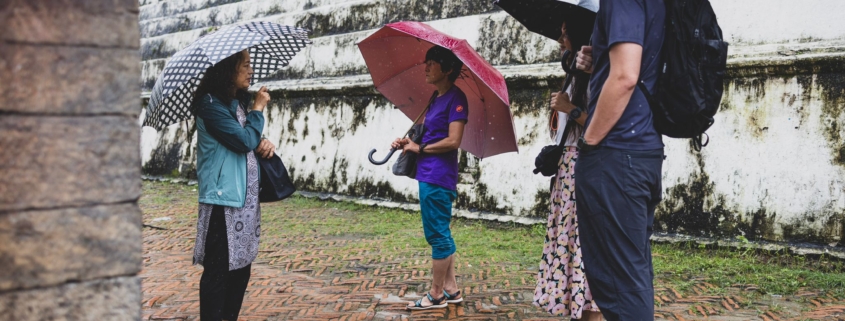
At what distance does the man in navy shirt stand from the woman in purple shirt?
1751 millimetres

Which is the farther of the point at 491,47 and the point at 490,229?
the point at 491,47

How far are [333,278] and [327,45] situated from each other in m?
5.57

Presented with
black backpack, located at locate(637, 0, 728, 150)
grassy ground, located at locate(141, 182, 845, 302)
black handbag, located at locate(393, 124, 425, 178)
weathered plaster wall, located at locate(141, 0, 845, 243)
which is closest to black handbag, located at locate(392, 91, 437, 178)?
black handbag, located at locate(393, 124, 425, 178)

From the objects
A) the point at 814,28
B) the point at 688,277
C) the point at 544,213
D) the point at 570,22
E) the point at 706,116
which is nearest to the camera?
the point at 706,116

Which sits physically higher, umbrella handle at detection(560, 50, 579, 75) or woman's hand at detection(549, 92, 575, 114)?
umbrella handle at detection(560, 50, 579, 75)

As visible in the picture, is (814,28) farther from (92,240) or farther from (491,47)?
(92,240)

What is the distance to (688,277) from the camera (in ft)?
18.6

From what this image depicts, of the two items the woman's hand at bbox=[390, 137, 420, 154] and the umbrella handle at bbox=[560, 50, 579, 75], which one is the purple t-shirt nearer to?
the woman's hand at bbox=[390, 137, 420, 154]

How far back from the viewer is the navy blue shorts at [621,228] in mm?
2729

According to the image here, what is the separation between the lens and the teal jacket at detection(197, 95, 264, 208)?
3770 mm

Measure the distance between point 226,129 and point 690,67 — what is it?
2326 millimetres

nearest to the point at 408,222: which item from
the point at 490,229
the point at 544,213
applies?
the point at 490,229

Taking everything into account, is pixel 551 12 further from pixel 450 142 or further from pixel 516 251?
pixel 516 251

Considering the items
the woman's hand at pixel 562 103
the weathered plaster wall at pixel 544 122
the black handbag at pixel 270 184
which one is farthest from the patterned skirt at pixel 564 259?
the weathered plaster wall at pixel 544 122
